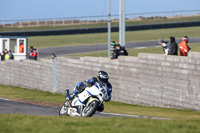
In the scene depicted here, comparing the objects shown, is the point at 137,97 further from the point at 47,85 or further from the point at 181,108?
the point at 47,85

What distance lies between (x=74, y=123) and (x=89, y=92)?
2283 millimetres

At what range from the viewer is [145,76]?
62.8ft

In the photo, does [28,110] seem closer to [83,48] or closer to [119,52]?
→ [119,52]

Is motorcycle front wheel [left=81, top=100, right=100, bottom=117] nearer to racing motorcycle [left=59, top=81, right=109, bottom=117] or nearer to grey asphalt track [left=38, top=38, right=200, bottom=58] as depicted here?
racing motorcycle [left=59, top=81, right=109, bottom=117]

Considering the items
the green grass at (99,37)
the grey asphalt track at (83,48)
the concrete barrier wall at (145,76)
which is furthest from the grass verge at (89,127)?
the green grass at (99,37)

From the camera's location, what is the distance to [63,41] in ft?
185

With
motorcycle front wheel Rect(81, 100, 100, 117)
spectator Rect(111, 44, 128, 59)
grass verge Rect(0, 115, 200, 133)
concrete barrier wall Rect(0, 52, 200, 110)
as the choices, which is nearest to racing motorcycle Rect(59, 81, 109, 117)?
motorcycle front wheel Rect(81, 100, 100, 117)

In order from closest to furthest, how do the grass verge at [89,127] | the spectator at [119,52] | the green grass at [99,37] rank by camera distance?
the grass verge at [89,127]
the spectator at [119,52]
the green grass at [99,37]

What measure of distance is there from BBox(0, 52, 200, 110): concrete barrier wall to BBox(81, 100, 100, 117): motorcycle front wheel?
607cm

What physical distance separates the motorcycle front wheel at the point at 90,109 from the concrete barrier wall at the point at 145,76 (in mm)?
6069

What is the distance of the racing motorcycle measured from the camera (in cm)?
1145

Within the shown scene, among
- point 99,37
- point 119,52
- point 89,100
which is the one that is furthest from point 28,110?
point 99,37

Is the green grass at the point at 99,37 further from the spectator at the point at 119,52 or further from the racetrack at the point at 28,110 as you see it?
the racetrack at the point at 28,110

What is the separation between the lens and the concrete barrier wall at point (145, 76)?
656 inches
